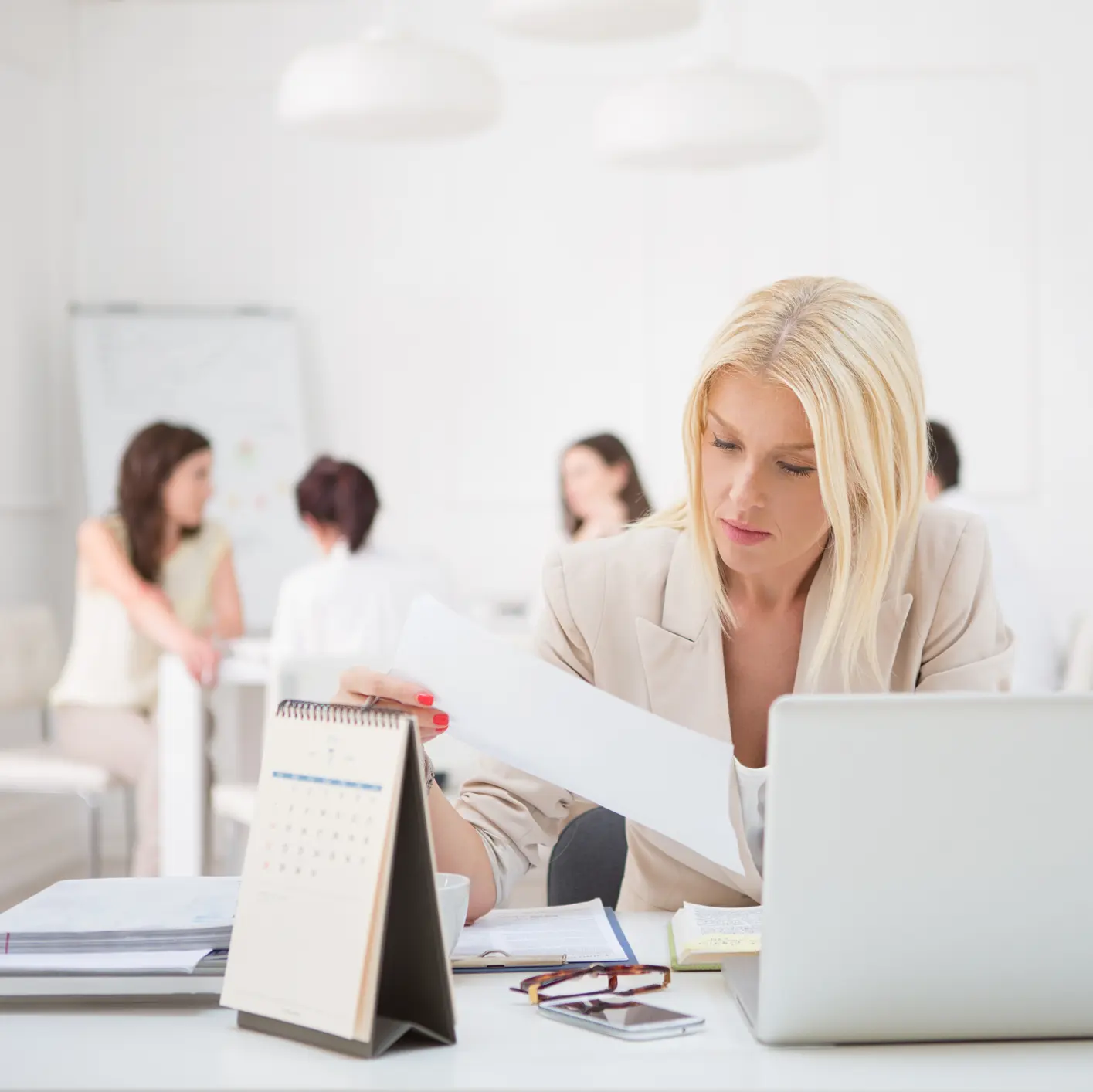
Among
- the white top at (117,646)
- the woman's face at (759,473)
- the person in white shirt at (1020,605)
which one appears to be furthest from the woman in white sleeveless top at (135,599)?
the woman's face at (759,473)

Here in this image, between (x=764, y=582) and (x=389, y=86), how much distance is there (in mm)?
1925

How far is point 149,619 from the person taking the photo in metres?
3.95

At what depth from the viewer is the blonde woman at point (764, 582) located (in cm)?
143

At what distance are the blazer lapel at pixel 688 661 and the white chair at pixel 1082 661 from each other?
2229 millimetres

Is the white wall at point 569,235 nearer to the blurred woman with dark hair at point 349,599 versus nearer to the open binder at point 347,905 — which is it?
the blurred woman with dark hair at point 349,599

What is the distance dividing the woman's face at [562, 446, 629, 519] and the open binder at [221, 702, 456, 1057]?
369 centimetres

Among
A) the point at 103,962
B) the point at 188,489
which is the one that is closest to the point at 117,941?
the point at 103,962

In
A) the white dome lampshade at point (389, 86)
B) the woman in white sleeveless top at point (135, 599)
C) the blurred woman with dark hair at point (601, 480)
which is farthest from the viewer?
the blurred woman with dark hair at point (601, 480)

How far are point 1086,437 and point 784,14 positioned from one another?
6.36ft

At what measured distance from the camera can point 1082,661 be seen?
11.8 feet

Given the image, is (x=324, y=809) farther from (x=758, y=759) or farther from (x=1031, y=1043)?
(x=758, y=759)

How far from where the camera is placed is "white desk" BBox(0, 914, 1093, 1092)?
0.91 meters

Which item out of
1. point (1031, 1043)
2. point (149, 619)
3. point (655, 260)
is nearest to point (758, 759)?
point (1031, 1043)

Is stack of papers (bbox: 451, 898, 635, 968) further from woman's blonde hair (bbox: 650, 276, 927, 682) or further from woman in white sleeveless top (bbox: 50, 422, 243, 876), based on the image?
woman in white sleeveless top (bbox: 50, 422, 243, 876)
